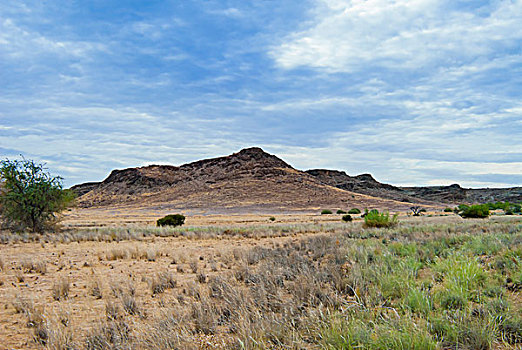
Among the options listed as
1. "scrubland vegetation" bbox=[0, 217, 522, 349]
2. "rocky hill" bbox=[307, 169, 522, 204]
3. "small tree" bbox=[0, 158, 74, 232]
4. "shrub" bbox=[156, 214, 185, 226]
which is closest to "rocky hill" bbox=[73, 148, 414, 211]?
"rocky hill" bbox=[307, 169, 522, 204]

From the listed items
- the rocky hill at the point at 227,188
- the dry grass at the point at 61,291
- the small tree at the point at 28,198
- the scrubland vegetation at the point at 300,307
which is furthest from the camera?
the rocky hill at the point at 227,188

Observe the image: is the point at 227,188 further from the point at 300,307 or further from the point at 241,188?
the point at 300,307

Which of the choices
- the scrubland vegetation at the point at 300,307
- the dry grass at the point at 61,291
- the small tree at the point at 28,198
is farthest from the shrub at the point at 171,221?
the dry grass at the point at 61,291

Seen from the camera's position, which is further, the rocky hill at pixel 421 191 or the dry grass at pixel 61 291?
the rocky hill at pixel 421 191

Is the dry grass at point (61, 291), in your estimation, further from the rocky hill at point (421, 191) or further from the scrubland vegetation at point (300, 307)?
the rocky hill at point (421, 191)

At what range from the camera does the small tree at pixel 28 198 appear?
26516 millimetres

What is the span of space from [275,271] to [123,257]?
27.9 ft

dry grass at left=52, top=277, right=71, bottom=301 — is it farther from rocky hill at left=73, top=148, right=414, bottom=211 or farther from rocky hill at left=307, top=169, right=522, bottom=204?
rocky hill at left=307, top=169, right=522, bottom=204

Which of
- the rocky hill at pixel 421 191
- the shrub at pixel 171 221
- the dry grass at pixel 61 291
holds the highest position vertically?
the rocky hill at pixel 421 191

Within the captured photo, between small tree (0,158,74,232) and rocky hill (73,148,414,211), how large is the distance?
180 feet

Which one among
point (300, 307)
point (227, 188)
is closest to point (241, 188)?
point (227, 188)

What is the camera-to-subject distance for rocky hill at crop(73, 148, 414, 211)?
89438 mm

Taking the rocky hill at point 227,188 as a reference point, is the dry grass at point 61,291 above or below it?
below

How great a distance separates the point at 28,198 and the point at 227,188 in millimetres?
74638
